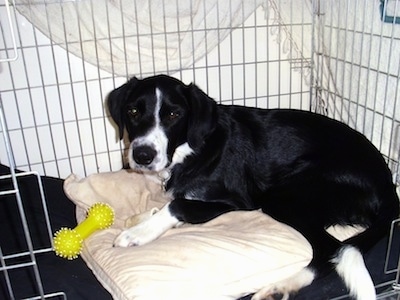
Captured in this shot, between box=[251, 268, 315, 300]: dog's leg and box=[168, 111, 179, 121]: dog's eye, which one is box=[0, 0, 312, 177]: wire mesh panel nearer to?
box=[168, 111, 179, 121]: dog's eye

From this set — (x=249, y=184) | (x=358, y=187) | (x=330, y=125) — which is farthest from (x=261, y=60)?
(x=358, y=187)

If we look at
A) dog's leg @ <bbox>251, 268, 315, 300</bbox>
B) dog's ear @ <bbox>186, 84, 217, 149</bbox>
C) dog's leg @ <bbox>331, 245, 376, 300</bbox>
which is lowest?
dog's leg @ <bbox>251, 268, 315, 300</bbox>

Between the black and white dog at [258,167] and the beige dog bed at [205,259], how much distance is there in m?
0.05

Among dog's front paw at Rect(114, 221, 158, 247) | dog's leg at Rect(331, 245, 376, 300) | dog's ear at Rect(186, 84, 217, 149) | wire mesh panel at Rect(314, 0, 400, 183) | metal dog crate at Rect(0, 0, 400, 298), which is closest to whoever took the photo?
dog's leg at Rect(331, 245, 376, 300)

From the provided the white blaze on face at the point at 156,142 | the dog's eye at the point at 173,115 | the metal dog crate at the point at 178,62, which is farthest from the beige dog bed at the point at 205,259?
the metal dog crate at the point at 178,62

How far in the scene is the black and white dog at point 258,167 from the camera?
1.66 meters

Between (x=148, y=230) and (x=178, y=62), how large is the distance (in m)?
1.10

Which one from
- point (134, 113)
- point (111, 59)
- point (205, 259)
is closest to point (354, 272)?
point (205, 259)

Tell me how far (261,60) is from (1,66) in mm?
1392

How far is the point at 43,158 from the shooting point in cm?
247

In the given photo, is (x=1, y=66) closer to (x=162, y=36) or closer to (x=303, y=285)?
(x=162, y=36)

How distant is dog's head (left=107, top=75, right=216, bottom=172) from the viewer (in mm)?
1672

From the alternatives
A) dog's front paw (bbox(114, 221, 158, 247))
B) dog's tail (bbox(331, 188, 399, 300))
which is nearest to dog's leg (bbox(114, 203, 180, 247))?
dog's front paw (bbox(114, 221, 158, 247))

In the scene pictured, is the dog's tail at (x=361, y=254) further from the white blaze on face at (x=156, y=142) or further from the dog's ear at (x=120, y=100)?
the dog's ear at (x=120, y=100)
